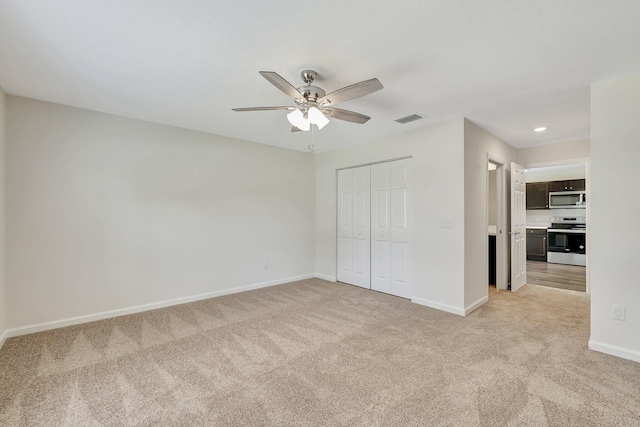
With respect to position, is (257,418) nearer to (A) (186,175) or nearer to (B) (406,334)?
(B) (406,334)

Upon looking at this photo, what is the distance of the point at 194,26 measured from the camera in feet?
5.74

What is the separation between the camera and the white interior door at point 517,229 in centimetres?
438

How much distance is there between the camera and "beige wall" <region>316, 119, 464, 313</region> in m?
3.37

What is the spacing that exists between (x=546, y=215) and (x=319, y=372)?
7956mm

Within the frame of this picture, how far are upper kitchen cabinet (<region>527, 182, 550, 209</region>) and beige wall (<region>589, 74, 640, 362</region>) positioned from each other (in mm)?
5625

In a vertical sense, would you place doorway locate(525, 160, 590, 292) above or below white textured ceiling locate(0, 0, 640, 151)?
below

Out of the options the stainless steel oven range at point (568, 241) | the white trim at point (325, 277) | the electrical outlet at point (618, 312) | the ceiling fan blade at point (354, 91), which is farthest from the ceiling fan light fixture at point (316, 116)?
the stainless steel oven range at point (568, 241)

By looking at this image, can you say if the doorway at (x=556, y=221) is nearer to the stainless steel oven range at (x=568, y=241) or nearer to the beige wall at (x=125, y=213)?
the stainless steel oven range at (x=568, y=241)

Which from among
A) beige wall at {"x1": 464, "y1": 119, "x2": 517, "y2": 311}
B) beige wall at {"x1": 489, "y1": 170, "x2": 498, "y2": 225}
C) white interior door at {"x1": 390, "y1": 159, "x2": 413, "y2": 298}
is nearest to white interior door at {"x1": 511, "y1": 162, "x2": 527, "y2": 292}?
beige wall at {"x1": 489, "y1": 170, "x2": 498, "y2": 225}

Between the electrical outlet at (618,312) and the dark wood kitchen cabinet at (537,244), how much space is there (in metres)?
5.36

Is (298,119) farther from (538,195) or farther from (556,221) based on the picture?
(556,221)

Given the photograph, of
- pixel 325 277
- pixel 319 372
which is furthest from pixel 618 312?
pixel 325 277

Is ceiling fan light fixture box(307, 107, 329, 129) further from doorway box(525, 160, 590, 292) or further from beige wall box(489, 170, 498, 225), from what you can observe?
doorway box(525, 160, 590, 292)

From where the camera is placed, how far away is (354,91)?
81.0 inches
